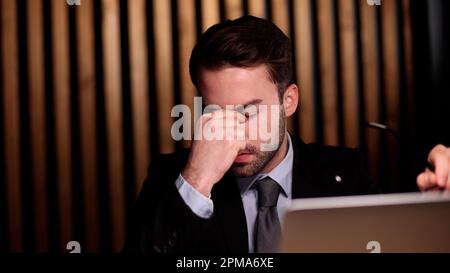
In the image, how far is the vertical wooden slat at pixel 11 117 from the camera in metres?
1.73

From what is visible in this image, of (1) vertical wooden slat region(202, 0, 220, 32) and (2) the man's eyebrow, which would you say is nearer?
(2) the man's eyebrow

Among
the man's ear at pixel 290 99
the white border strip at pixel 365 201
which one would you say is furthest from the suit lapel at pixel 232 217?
the white border strip at pixel 365 201

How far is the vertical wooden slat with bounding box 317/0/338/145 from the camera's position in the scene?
5.94ft

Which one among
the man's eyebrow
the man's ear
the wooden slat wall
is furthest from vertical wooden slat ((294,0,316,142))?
the man's eyebrow

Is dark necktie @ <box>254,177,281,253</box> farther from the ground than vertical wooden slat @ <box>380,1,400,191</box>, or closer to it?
closer to it

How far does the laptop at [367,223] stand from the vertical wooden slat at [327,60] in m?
1.13

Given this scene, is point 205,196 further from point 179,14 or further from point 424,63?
point 424,63

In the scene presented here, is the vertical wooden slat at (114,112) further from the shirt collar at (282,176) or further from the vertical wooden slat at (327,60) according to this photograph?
the vertical wooden slat at (327,60)

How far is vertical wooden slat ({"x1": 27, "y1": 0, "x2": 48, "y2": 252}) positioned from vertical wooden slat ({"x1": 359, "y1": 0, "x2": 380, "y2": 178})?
3.68 feet

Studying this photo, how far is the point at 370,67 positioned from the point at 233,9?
20.8 inches

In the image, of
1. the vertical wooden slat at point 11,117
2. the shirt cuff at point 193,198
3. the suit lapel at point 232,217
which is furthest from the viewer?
the vertical wooden slat at point 11,117

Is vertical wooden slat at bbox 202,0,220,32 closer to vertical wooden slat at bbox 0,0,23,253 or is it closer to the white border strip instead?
vertical wooden slat at bbox 0,0,23,253

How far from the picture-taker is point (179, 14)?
5.83 feet

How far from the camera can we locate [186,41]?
5.82 feet
